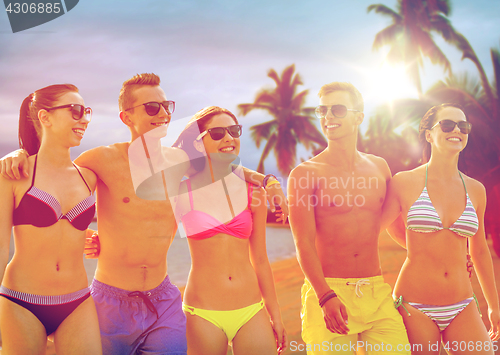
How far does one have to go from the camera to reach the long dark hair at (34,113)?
11.7 feet

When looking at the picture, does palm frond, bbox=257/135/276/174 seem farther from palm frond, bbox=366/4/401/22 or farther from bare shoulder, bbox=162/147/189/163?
bare shoulder, bbox=162/147/189/163

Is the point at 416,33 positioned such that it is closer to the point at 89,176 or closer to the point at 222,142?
the point at 222,142

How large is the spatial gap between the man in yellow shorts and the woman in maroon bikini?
1.95 meters

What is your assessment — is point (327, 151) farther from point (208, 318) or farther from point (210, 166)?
point (208, 318)

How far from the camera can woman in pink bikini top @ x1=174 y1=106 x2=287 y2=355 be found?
12.4 feet

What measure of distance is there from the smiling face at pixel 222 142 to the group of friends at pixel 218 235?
0.01m

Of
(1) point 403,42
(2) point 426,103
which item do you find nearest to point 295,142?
(1) point 403,42

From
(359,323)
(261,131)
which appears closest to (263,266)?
(359,323)

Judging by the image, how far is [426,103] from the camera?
2028 centimetres

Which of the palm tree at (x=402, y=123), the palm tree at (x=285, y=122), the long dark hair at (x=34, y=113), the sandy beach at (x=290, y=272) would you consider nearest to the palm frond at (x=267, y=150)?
the palm tree at (x=285, y=122)

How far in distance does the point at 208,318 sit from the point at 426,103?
19451 millimetres

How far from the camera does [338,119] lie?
4.29m

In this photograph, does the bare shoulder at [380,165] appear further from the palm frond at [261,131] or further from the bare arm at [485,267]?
the palm frond at [261,131]

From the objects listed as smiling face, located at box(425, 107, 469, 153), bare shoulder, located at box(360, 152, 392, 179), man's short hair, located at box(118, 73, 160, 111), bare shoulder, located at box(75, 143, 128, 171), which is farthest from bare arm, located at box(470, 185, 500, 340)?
bare shoulder, located at box(75, 143, 128, 171)
